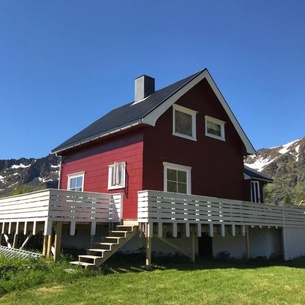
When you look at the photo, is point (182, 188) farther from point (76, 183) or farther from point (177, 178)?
point (76, 183)

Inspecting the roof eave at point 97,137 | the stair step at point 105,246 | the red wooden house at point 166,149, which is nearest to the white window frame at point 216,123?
the red wooden house at point 166,149

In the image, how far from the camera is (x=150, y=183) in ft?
48.1

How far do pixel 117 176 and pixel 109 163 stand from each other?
3.29 ft

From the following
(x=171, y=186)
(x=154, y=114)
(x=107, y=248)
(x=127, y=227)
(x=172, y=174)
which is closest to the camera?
(x=107, y=248)

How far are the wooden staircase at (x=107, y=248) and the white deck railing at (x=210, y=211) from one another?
87 centimetres

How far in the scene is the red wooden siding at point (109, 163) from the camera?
14695 mm

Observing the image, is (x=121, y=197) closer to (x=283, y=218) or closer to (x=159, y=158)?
(x=159, y=158)

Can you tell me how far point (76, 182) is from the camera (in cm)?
1864

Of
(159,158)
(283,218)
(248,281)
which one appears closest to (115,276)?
(248,281)

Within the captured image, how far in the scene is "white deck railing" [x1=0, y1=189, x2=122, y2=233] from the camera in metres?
12.4

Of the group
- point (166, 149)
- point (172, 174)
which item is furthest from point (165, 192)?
point (166, 149)

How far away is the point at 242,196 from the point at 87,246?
8.75m

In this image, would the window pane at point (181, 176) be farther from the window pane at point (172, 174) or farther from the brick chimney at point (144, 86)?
the brick chimney at point (144, 86)

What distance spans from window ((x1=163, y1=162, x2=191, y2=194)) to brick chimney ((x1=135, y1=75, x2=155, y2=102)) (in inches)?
210
